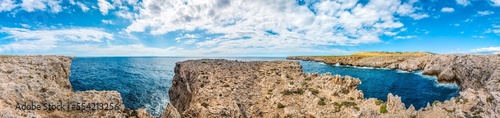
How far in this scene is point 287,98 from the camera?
1083 inches

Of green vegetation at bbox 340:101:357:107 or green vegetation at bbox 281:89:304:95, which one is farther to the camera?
green vegetation at bbox 281:89:304:95

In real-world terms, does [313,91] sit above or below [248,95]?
above

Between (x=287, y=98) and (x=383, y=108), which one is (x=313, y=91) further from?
(x=383, y=108)

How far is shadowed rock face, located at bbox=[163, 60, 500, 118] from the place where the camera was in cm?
2200

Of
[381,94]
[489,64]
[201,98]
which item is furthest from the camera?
[381,94]

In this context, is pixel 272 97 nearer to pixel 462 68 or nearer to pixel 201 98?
pixel 201 98

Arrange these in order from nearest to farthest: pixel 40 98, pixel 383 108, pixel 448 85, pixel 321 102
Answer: pixel 40 98
pixel 383 108
pixel 321 102
pixel 448 85

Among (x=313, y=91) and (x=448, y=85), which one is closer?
(x=313, y=91)

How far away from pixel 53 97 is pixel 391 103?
25.0m

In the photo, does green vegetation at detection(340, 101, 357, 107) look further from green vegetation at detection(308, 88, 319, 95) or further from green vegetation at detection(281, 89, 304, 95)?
green vegetation at detection(281, 89, 304, 95)

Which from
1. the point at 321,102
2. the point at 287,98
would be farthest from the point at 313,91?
the point at 287,98

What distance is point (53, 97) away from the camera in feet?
48.7

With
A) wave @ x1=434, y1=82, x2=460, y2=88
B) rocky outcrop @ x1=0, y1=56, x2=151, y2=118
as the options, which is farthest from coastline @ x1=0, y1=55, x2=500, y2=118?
wave @ x1=434, y1=82, x2=460, y2=88

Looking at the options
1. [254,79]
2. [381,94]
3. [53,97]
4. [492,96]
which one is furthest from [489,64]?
[53,97]
